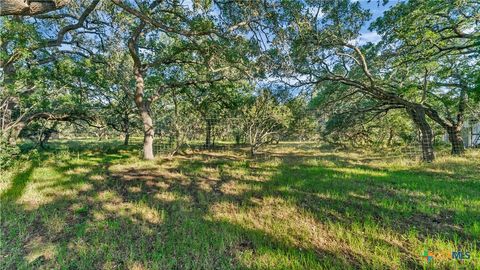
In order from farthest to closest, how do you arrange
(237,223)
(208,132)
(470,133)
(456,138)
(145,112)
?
(470,133) → (208,132) → (456,138) → (145,112) → (237,223)

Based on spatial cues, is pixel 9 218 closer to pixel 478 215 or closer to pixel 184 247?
pixel 184 247

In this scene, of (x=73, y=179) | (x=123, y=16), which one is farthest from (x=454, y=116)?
(x=73, y=179)

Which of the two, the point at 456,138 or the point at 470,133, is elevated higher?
the point at 470,133

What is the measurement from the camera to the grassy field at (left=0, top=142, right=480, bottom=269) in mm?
2107

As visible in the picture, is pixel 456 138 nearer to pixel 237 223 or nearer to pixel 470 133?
pixel 470 133

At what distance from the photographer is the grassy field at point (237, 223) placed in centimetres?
211

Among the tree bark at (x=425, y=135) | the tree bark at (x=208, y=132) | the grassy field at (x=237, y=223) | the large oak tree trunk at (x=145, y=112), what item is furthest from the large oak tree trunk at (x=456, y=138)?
the large oak tree trunk at (x=145, y=112)

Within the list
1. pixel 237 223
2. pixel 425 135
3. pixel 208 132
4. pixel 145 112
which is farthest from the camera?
pixel 208 132

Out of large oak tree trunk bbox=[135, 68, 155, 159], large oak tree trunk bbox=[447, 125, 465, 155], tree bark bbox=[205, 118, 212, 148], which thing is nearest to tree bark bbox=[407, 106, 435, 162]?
large oak tree trunk bbox=[447, 125, 465, 155]

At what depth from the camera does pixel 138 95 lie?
333 inches

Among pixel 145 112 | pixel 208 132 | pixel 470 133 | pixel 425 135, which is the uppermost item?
pixel 145 112

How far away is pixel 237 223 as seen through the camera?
2.90m

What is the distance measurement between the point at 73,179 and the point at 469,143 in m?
26.1

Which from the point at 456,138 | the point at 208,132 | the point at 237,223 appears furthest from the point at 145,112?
the point at 456,138
